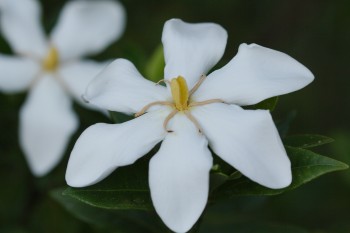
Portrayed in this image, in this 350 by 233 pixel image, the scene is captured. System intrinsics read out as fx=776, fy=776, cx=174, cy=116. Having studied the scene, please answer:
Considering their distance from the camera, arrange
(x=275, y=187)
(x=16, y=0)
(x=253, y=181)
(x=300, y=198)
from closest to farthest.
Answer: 1. (x=275, y=187)
2. (x=253, y=181)
3. (x=16, y=0)
4. (x=300, y=198)

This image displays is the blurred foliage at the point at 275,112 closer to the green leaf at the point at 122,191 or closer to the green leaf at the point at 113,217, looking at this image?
the green leaf at the point at 113,217

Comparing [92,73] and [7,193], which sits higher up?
[92,73]

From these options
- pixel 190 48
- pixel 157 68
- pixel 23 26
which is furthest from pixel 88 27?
pixel 190 48

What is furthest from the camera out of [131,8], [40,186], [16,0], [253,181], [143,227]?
[131,8]

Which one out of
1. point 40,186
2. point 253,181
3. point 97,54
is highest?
point 253,181

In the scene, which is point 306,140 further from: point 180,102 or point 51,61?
point 51,61

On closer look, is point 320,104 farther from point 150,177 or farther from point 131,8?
point 150,177

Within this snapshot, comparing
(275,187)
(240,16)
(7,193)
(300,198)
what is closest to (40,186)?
(7,193)

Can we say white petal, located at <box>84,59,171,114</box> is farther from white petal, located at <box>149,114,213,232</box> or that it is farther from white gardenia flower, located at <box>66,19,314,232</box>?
white petal, located at <box>149,114,213,232</box>

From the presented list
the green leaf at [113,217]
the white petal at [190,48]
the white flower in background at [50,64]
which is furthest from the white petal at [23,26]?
the white petal at [190,48]
